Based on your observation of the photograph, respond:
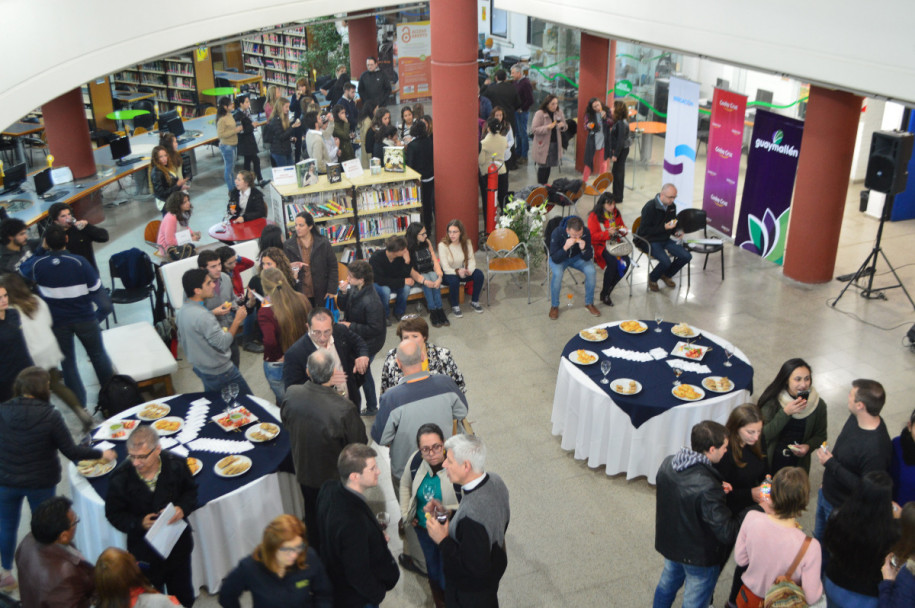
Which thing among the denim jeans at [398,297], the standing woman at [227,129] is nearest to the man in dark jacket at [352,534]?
the denim jeans at [398,297]

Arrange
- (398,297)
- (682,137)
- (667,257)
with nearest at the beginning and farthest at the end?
1. (398,297)
2. (667,257)
3. (682,137)

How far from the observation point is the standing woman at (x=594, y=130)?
12.5 m

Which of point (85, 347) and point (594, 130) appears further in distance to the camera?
point (594, 130)

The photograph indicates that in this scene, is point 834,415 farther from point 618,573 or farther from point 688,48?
point 688,48

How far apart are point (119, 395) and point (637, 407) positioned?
408 centimetres

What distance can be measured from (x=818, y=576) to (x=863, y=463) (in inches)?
42.2

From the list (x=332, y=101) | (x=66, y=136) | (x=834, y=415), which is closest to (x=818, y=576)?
(x=834, y=415)

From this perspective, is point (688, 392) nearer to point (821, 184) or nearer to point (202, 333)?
point (202, 333)

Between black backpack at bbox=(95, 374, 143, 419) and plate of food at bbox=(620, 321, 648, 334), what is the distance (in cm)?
411

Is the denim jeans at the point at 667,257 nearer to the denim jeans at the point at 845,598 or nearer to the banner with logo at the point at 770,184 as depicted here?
the banner with logo at the point at 770,184

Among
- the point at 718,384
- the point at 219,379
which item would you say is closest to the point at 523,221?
the point at 718,384

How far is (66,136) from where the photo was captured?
11.8 meters

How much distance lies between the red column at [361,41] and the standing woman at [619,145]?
8046 mm

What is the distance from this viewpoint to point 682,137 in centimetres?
1123
